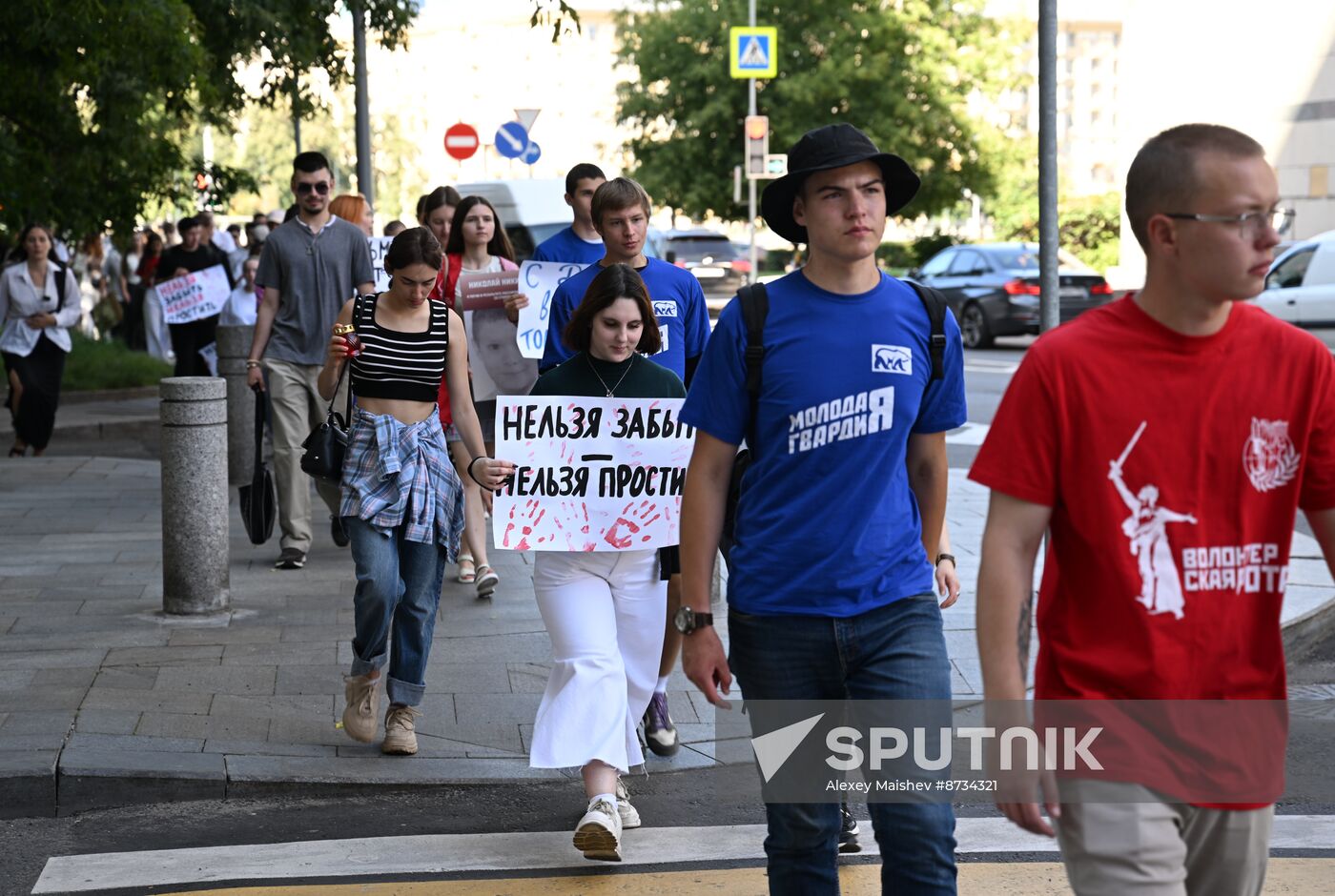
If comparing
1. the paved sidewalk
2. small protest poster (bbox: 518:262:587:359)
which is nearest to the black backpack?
the paved sidewalk

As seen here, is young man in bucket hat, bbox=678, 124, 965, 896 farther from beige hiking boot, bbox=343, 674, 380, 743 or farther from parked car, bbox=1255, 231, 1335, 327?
parked car, bbox=1255, 231, 1335, 327

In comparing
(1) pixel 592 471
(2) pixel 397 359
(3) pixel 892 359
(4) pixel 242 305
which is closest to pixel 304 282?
(2) pixel 397 359

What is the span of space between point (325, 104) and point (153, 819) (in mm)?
16071

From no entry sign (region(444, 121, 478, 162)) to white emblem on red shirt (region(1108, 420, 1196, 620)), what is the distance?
69.6ft

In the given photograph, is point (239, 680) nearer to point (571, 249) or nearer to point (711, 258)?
point (571, 249)

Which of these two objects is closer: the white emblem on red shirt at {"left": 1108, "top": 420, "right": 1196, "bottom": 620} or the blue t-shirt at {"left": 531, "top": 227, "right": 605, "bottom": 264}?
the white emblem on red shirt at {"left": 1108, "top": 420, "right": 1196, "bottom": 620}

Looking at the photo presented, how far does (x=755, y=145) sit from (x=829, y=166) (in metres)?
24.8

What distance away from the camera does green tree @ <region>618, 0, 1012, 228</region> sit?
44.2 meters

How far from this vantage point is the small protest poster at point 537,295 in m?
7.72

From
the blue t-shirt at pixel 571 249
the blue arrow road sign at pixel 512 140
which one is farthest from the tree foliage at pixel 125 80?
the blue t-shirt at pixel 571 249

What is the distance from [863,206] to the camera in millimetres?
3672

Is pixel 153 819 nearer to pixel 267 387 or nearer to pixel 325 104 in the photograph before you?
pixel 267 387

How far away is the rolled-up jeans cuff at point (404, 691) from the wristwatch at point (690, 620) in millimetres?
2257

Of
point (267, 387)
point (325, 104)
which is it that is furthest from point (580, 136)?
point (267, 387)
